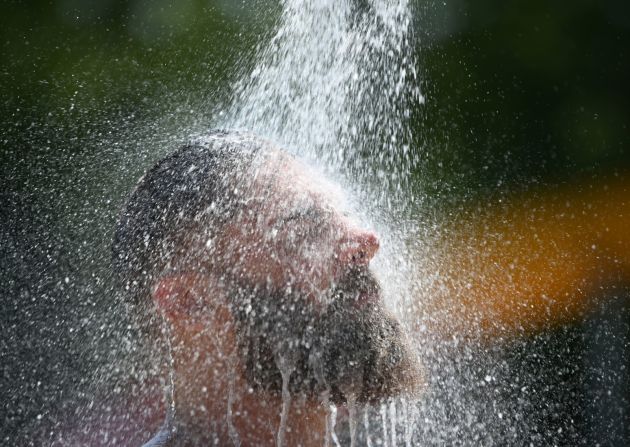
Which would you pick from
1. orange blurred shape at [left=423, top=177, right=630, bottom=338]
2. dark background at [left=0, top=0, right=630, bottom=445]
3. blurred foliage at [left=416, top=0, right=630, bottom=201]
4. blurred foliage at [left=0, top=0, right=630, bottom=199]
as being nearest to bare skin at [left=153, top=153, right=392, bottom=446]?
dark background at [left=0, top=0, right=630, bottom=445]

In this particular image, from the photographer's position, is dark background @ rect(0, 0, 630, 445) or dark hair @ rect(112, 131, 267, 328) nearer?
dark hair @ rect(112, 131, 267, 328)

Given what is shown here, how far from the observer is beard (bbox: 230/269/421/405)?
1954 millimetres

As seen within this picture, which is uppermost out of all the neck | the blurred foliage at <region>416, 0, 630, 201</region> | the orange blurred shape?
the blurred foliage at <region>416, 0, 630, 201</region>

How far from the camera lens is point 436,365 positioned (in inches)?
128

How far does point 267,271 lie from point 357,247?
320mm

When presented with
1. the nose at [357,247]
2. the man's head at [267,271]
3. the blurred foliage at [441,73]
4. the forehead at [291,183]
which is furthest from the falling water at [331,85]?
the blurred foliage at [441,73]

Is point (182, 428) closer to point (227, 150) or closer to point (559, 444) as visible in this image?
point (227, 150)

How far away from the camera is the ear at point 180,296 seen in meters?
2.04

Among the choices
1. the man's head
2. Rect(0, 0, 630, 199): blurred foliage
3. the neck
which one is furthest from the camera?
Rect(0, 0, 630, 199): blurred foliage

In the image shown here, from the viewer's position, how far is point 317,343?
1.99 metres

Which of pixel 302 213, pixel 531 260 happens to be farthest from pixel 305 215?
pixel 531 260

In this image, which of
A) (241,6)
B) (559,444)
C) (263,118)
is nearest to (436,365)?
(559,444)

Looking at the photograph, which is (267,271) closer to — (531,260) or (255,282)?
(255,282)

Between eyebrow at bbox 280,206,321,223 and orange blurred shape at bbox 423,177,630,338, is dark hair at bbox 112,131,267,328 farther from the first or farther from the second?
orange blurred shape at bbox 423,177,630,338
